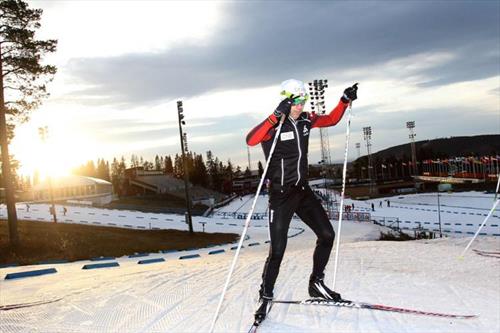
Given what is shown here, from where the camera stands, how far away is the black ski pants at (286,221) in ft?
16.2

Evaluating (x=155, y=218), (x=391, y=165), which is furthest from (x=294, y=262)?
(x=391, y=165)

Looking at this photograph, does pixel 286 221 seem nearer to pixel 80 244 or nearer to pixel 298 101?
pixel 298 101

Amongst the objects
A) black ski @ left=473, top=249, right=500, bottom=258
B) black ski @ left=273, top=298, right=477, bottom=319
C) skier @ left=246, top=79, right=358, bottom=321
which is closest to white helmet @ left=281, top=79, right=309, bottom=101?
skier @ left=246, top=79, right=358, bottom=321

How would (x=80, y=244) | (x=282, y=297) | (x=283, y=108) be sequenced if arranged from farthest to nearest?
1. (x=80, y=244)
2. (x=282, y=297)
3. (x=283, y=108)

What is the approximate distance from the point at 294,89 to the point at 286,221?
1571 mm

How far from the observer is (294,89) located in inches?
193

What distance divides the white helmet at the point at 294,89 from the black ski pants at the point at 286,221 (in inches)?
43.2

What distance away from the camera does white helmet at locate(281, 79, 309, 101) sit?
4883mm

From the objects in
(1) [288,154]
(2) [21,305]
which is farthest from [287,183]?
(2) [21,305]

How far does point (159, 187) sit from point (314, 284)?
262 feet

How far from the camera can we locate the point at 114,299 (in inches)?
252

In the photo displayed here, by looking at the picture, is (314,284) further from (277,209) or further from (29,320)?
(29,320)

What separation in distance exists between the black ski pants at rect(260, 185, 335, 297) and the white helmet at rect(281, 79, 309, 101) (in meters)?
1.10

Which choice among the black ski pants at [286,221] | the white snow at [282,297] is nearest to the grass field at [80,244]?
the white snow at [282,297]
